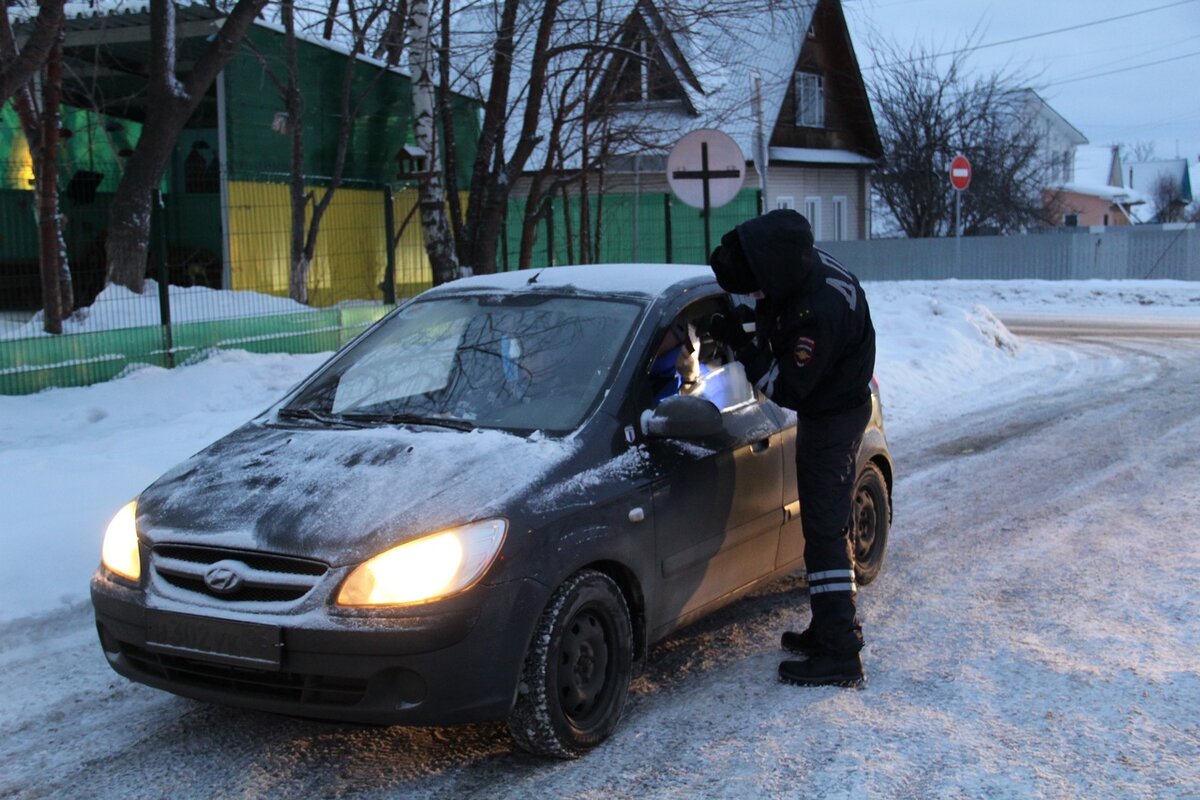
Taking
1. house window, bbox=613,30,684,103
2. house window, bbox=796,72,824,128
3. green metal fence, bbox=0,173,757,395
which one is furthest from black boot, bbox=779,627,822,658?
house window, bbox=796,72,824,128

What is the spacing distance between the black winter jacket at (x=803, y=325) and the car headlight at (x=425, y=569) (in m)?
1.46

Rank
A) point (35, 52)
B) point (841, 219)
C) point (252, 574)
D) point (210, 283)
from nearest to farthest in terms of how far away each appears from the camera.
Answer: point (252, 574)
point (35, 52)
point (210, 283)
point (841, 219)

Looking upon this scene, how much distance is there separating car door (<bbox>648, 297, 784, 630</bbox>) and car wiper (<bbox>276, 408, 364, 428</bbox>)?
1162 millimetres

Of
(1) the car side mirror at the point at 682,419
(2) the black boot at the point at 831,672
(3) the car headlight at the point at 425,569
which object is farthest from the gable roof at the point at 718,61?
(3) the car headlight at the point at 425,569

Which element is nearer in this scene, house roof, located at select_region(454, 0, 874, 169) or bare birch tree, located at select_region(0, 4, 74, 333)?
bare birch tree, located at select_region(0, 4, 74, 333)

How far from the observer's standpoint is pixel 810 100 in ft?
112

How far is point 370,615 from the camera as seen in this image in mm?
3512

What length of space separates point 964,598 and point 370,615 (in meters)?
3.19

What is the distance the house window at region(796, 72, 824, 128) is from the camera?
33.5m

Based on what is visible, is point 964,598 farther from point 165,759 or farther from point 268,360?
point 268,360

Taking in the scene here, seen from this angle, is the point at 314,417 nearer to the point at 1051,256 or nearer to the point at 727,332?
the point at 727,332

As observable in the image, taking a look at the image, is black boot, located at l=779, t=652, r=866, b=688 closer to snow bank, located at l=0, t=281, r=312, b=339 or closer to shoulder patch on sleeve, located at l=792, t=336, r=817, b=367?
shoulder patch on sleeve, located at l=792, t=336, r=817, b=367

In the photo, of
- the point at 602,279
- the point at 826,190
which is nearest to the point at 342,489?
the point at 602,279

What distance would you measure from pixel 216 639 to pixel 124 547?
A: 2.26ft
